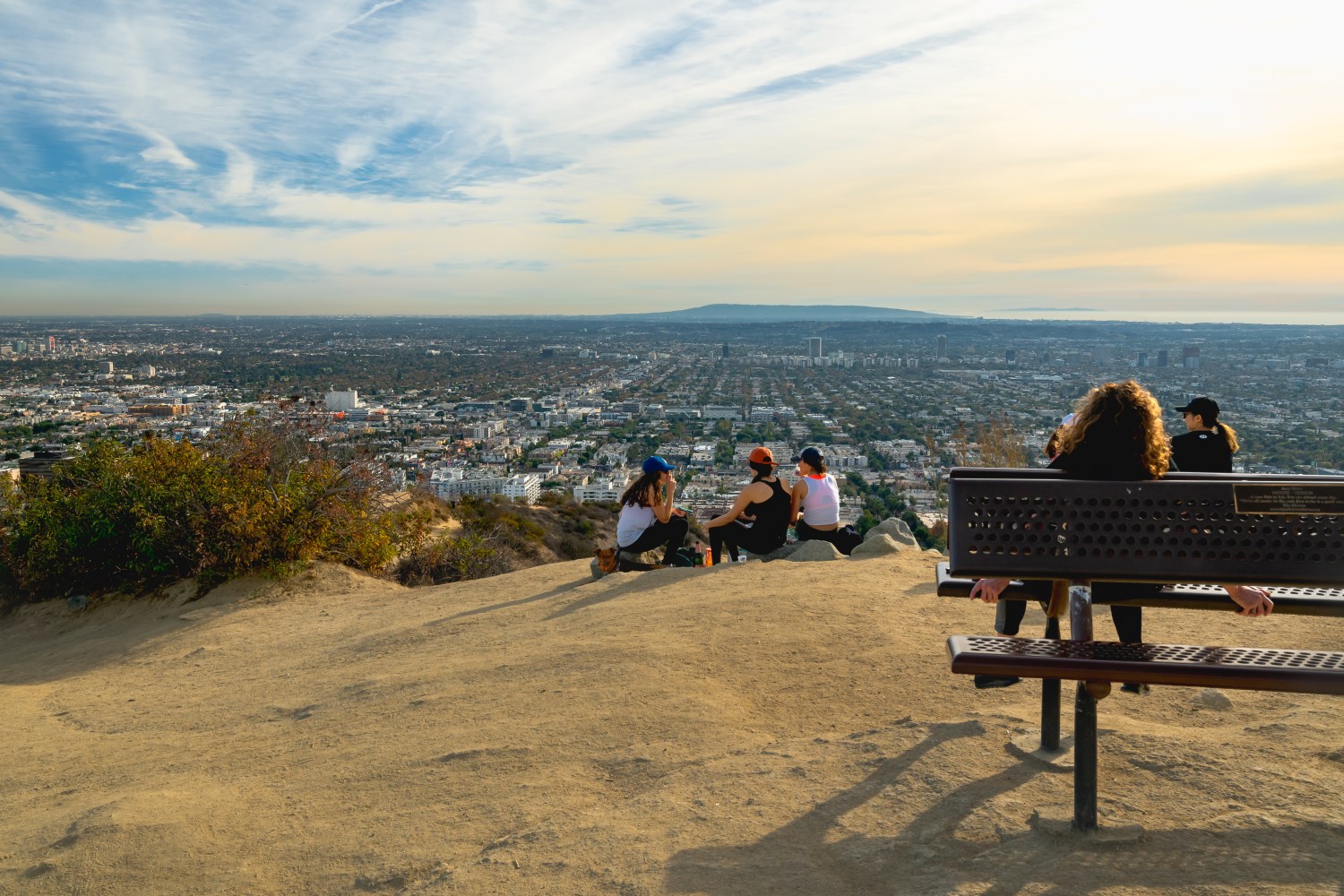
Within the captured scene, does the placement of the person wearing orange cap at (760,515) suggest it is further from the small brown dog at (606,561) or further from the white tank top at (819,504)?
the small brown dog at (606,561)

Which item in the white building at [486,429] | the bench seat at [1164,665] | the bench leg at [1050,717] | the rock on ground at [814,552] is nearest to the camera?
the bench seat at [1164,665]

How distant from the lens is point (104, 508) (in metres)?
10.4

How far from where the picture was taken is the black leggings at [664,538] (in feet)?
28.6

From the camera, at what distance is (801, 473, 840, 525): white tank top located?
29.9 ft

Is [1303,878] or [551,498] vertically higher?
[1303,878]

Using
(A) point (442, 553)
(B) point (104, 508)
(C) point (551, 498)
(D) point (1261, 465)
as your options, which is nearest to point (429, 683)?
(A) point (442, 553)

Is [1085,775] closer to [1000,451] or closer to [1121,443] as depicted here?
[1121,443]

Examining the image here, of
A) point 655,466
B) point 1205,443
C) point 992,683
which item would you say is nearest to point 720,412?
point 655,466

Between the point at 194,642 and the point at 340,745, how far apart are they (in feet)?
14.6

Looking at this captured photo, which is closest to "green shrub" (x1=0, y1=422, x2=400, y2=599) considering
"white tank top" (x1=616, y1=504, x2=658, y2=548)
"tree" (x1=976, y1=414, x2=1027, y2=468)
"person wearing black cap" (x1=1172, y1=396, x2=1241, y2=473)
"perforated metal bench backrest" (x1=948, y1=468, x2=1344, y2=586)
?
"white tank top" (x1=616, y1=504, x2=658, y2=548)

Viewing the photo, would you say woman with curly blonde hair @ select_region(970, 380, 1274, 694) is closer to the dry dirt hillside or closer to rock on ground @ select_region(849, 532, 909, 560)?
the dry dirt hillside

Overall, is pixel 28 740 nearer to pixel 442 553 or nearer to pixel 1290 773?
pixel 442 553

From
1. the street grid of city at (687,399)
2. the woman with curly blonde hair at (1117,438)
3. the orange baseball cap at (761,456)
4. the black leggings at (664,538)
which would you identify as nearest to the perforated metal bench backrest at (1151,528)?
the woman with curly blonde hair at (1117,438)

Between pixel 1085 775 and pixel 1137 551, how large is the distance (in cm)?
78
